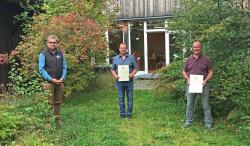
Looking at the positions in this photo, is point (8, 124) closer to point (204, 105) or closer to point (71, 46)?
point (204, 105)

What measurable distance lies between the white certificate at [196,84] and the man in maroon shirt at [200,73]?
9cm

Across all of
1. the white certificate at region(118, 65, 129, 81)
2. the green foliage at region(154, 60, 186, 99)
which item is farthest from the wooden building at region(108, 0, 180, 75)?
the white certificate at region(118, 65, 129, 81)

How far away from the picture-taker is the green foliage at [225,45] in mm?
10266

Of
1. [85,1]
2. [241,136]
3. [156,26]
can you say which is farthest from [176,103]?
[156,26]

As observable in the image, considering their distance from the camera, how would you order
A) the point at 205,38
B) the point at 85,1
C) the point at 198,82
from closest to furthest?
the point at 198,82, the point at 205,38, the point at 85,1

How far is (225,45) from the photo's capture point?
10703 mm

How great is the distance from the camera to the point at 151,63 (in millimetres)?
23047

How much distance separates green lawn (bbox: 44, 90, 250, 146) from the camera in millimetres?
8883

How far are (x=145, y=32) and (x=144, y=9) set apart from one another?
114 cm

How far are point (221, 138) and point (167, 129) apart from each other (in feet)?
4.22

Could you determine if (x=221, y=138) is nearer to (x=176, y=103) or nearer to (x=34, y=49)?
(x=176, y=103)

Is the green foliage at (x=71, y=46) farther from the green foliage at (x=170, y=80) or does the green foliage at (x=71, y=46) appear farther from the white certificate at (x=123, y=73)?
the white certificate at (x=123, y=73)

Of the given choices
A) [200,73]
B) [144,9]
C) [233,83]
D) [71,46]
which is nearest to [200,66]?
[200,73]

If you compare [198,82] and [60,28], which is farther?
[60,28]
